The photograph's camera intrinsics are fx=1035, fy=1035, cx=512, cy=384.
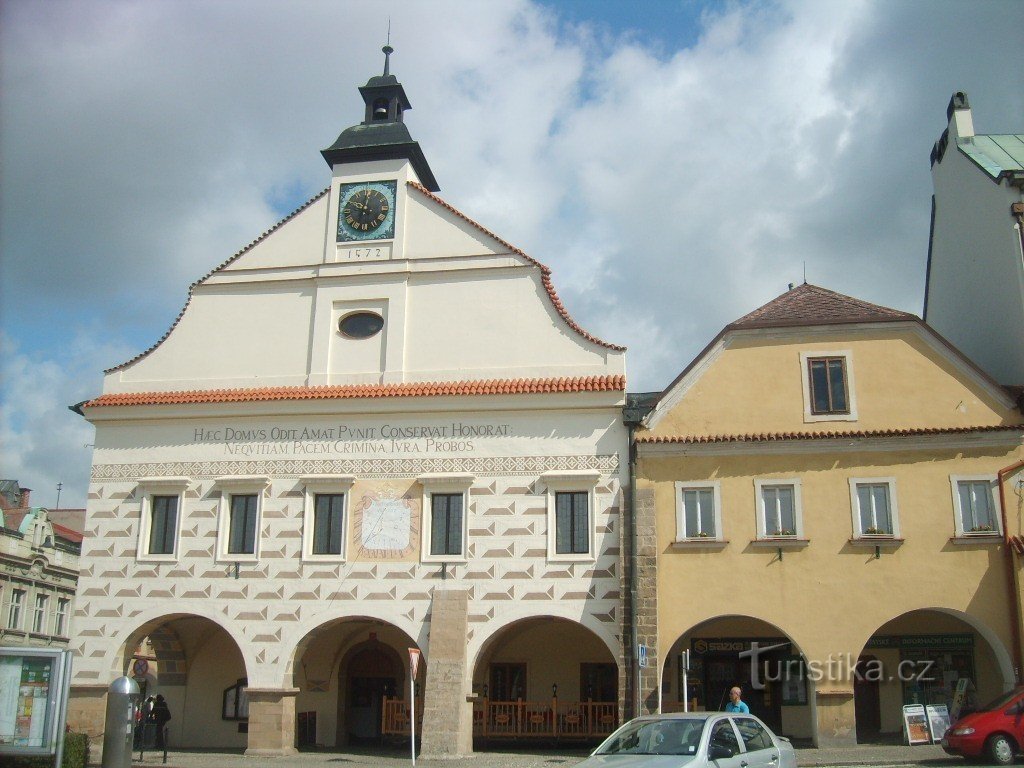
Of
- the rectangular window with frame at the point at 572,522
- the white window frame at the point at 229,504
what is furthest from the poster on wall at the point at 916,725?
the white window frame at the point at 229,504

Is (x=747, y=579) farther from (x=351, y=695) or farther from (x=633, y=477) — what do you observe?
(x=351, y=695)

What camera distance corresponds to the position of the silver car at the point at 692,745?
12352mm

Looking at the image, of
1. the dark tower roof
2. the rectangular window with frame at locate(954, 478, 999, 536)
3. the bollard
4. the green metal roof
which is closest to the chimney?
the green metal roof

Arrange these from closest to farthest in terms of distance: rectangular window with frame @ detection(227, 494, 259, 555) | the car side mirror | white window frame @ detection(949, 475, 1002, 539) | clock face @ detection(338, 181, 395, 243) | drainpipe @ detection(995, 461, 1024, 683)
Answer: the car side mirror, drainpipe @ detection(995, 461, 1024, 683), white window frame @ detection(949, 475, 1002, 539), rectangular window with frame @ detection(227, 494, 259, 555), clock face @ detection(338, 181, 395, 243)

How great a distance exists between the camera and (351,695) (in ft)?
91.1

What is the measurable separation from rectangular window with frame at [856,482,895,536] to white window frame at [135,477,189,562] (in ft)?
53.2

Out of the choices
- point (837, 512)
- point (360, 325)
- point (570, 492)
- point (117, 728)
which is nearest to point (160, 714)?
point (117, 728)

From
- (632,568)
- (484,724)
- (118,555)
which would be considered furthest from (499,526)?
(118,555)

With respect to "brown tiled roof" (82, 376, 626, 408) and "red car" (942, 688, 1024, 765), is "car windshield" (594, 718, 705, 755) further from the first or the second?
"brown tiled roof" (82, 376, 626, 408)

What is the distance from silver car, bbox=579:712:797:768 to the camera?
486 inches

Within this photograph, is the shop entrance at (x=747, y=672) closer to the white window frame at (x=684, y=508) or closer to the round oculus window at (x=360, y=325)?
the white window frame at (x=684, y=508)

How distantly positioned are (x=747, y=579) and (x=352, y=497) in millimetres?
9485

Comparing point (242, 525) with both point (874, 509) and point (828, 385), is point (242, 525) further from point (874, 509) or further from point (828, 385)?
point (874, 509)

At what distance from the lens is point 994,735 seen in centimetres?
1861
